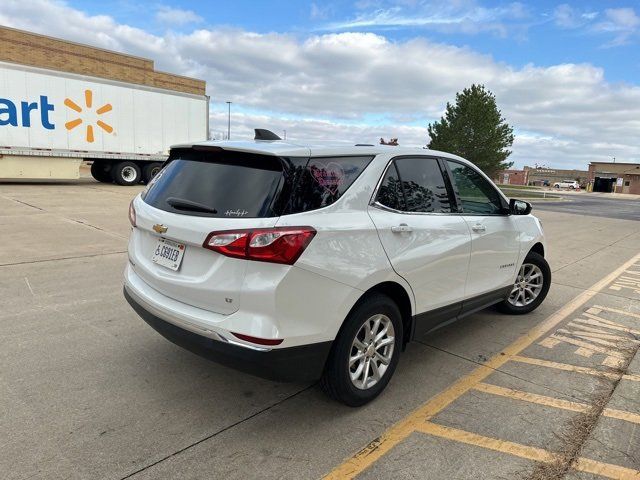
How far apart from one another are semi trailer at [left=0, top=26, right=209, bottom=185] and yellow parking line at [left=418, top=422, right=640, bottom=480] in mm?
16594

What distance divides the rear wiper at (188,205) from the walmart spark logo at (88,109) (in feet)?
56.8

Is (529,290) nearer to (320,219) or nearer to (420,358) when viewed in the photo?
(420,358)

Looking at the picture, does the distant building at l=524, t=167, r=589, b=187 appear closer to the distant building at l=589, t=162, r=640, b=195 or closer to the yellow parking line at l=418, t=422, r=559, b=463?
the distant building at l=589, t=162, r=640, b=195

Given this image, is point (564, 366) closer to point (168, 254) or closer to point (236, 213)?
point (236, 213)

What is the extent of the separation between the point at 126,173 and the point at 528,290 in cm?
1854

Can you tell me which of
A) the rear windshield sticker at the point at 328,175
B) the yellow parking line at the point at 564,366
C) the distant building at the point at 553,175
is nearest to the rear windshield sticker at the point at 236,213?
the rear windshield sticker at the point at 328,175

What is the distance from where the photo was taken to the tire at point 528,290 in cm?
520

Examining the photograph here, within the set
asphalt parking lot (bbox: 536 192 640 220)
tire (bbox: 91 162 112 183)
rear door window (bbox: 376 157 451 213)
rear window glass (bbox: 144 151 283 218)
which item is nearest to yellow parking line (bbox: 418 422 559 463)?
rear door window (bbox: 376 157 451 213)

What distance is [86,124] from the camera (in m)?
18.2

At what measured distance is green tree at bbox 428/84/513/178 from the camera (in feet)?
125

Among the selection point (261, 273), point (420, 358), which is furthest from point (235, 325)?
point (420, 358)

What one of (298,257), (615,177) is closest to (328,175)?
(298,257)

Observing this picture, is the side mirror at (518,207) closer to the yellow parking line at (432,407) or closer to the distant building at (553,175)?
the yellow parking line at (432,407)

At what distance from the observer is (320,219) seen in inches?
109
